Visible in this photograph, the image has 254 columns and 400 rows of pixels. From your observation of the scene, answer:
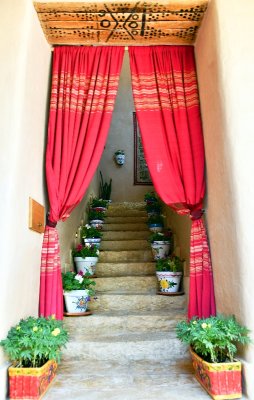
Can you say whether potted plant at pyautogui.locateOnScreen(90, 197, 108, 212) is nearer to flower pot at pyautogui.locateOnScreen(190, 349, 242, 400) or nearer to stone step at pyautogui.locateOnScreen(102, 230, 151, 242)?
stone step at pyautogui.locateOnScreen(102, 230, 151, 242)

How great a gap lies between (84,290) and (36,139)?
128 centimetres

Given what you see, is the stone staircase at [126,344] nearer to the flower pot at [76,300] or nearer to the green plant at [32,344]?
the flower pot at [76,300]

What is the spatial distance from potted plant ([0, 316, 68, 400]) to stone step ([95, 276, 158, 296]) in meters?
1.52

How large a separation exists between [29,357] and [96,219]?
3.03 metres

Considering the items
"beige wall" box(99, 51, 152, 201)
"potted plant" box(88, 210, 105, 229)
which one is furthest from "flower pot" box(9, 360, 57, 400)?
"beige wall" box(99, 51, 152, 201)

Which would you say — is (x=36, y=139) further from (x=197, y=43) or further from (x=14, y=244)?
(x=197, y=43)

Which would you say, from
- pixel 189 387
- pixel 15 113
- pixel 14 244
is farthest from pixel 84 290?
pixel 15 113

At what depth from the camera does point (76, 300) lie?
2.91 m

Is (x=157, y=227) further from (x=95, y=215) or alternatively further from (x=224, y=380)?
(x=224, y=380)

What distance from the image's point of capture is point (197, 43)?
9.30 ft

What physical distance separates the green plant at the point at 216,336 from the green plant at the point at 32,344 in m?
0.74

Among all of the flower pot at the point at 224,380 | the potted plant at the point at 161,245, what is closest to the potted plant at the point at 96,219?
the potted plant at the point at 161,245

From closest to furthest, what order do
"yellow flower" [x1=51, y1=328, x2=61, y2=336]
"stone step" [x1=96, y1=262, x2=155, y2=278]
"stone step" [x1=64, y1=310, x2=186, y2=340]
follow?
"yellow flower" [x1=51, y1=328, x2=61, y2=336]
"stone step" [x1=64, y1=310, x2=186, y2=340]
"stone step" [x1=96, y1=262, x2=155, y2=278]

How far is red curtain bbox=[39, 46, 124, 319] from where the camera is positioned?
261cm
